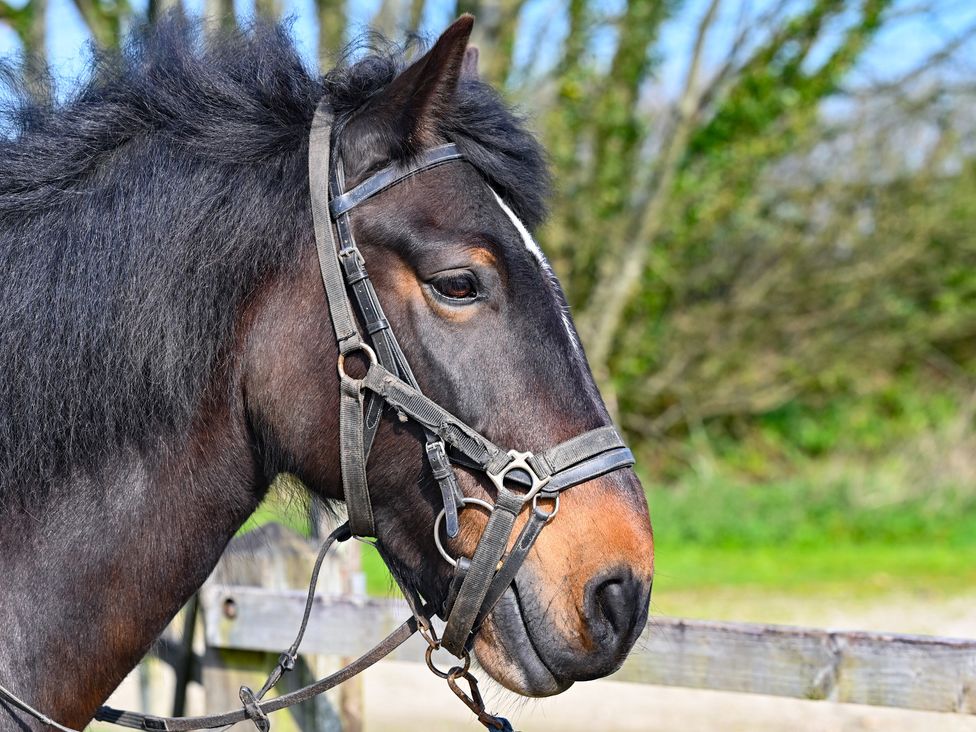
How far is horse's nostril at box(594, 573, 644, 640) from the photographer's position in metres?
1.86

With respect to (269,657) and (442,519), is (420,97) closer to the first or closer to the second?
(442,519)

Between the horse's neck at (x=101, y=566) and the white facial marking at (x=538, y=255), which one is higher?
the white facial marking at (x=538, y=255)

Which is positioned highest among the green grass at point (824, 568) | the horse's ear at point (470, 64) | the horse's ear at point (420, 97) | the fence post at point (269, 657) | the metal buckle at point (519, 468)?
the horse's ear at point (470, 64)

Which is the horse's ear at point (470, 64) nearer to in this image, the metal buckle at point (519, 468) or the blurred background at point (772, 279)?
the metal buckle at point (519, 468)

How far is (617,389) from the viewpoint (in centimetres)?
1388

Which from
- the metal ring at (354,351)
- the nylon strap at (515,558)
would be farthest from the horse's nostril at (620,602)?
the metal ring at (354,351)

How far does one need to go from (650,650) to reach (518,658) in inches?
56.5

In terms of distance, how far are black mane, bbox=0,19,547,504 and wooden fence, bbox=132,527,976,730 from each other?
94cm

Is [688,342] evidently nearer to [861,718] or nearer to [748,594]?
[748,594]

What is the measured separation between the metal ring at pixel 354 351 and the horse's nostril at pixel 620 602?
0.63 m

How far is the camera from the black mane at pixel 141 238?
1932 mm

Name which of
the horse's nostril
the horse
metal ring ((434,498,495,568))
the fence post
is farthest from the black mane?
the fence post

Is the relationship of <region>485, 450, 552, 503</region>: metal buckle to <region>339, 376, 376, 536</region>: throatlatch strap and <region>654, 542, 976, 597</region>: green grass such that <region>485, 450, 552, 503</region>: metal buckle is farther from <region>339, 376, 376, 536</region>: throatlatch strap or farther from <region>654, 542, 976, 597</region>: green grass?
<region>654, 542, 976, 597</region>: green grass

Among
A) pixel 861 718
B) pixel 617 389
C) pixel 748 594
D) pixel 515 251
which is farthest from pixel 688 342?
pixel 515 251
